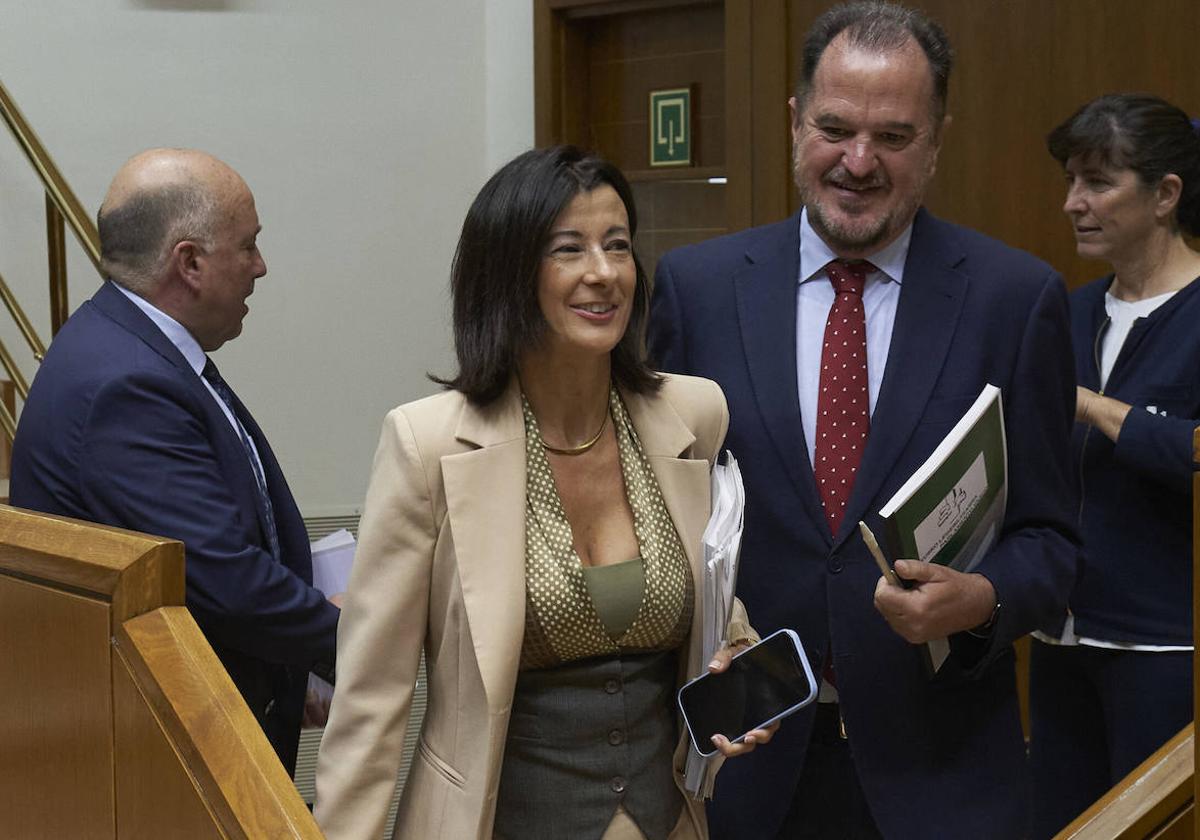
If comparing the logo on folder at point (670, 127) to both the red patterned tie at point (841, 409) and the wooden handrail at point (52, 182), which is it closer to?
the wooden handrail at point (52, 182)

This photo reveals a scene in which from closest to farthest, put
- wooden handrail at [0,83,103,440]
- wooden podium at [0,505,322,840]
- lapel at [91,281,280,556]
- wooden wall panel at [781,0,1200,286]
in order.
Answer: wooden podium at [0,505,322,840], lapel at [91,281,280,556], wooden handrail at [0,83,103,440], wooden wall panel at [781,0,1200,286]

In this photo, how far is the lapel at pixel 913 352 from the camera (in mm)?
2285

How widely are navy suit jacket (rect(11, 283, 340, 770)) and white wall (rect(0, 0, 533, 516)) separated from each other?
2.66 metres

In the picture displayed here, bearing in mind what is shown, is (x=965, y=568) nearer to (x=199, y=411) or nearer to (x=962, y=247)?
(x=962, y=247)

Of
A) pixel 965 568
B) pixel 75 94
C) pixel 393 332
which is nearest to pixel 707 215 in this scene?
pixel 393 332

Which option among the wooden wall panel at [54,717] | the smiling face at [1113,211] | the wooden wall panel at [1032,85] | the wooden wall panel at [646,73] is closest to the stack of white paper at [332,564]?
the wooden wall panel at [54,717]

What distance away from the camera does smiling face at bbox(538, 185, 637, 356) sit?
2086 millimetres

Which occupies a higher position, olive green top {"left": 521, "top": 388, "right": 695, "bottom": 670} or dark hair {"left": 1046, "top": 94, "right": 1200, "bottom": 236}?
dark hair {"left": 1046, "top": 94, "right": 1200, "bottom": 236}

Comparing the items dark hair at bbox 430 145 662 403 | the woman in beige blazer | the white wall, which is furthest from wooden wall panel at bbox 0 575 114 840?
→ the white wall

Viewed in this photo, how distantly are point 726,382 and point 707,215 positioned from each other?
11.4 ft

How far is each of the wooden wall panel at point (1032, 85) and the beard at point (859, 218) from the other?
260 centimetres

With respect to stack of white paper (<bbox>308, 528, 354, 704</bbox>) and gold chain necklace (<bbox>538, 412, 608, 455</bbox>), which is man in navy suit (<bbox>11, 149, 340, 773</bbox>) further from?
gold chain necklace (<bbox>538, 412, 608, 455</bbox>)

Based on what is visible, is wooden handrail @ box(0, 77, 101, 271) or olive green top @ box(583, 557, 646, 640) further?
wooden handrail @ box(0, 77, 101, 271)

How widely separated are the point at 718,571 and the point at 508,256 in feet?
1.66
